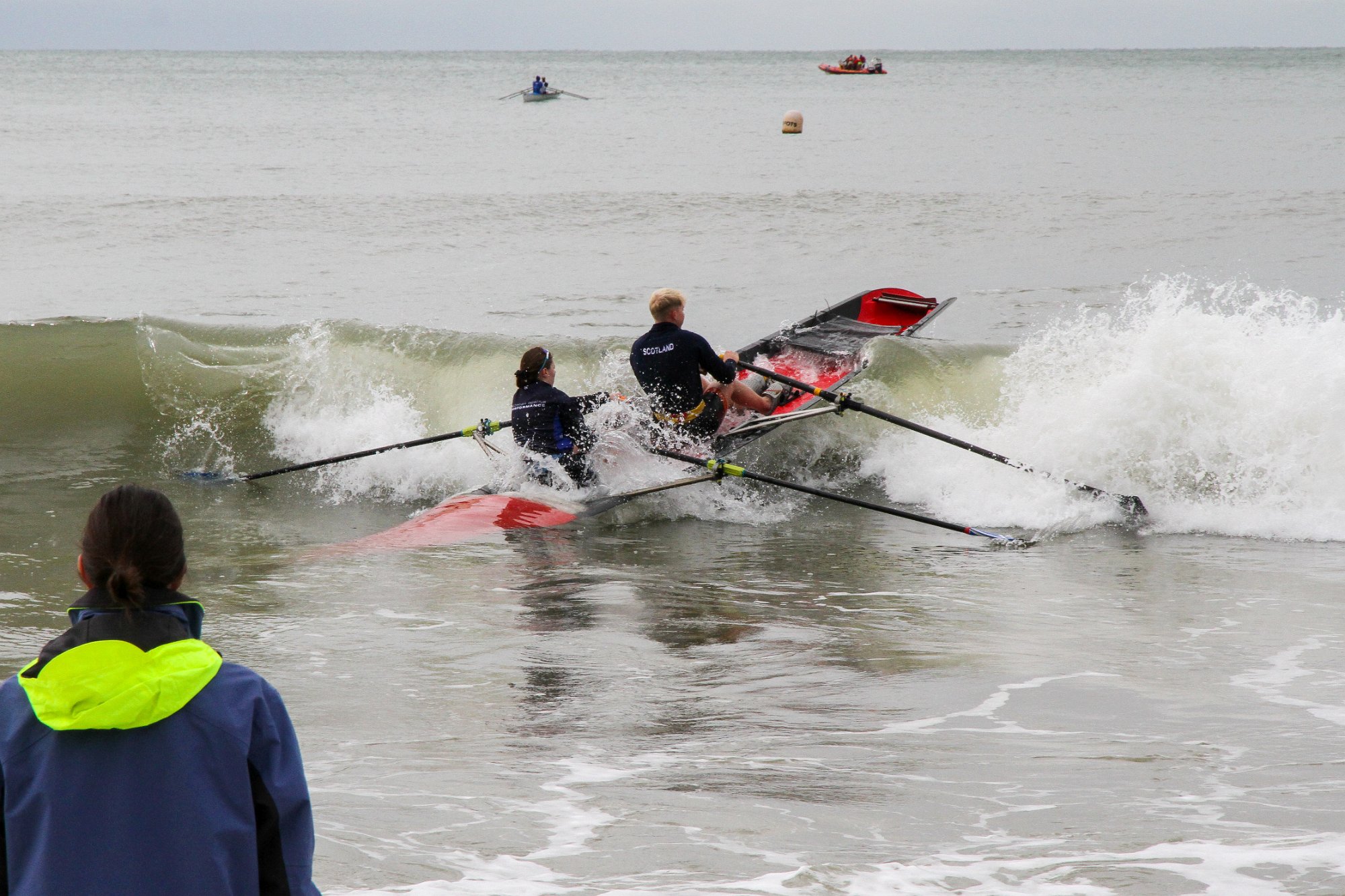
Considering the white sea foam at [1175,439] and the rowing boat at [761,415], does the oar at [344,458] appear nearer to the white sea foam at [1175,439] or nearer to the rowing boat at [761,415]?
the rowing boat at [761,415]

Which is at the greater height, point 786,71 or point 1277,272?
point 786,71

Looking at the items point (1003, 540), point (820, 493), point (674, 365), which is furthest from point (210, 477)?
point (1003, 540)

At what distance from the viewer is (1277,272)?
17.4 metres

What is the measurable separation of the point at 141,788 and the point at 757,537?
22.9 ft

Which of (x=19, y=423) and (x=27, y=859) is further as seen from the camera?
(x=19, y=423)

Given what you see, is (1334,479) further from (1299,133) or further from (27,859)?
(1299,133)

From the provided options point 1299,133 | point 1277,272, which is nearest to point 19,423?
point 1277,272

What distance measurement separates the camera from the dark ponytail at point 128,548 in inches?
70.4

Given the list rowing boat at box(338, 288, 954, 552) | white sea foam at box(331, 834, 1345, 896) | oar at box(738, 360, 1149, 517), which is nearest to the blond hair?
oar at box(738, 360, 1149, 517)

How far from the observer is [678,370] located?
8.58 m

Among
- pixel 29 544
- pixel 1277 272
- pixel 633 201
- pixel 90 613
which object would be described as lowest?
pixel 29 544

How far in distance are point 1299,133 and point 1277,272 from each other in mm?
22955

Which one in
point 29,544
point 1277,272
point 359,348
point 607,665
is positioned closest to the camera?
point 607,665

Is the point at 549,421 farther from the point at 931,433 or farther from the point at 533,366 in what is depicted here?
the point at 931,433
